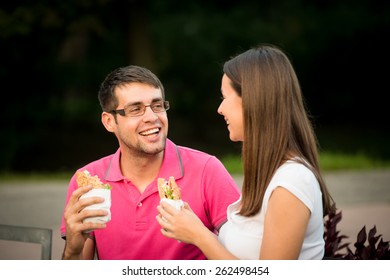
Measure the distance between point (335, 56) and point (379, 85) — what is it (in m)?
1.52

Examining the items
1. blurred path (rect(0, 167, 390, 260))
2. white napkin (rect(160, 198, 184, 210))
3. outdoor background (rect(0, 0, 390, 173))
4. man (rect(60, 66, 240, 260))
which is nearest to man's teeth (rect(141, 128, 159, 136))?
man (rect(60, 66, 240, 260))

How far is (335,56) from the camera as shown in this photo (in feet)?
61.7

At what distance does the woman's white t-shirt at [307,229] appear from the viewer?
104 inches

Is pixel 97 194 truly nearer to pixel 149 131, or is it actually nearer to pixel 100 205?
pixel 100 205

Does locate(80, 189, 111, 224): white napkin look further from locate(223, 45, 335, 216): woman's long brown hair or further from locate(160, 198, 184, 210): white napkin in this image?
locate(223, 45, 335, 216): woman's long brown hair

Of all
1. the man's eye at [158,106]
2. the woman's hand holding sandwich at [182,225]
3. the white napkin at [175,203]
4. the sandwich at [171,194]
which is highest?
the man's eye at [158,106]

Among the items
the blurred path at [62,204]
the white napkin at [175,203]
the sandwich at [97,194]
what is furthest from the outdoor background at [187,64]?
the white napkin at [175,203]

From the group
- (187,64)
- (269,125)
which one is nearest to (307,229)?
(269,125)

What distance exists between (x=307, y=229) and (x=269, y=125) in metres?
0.45

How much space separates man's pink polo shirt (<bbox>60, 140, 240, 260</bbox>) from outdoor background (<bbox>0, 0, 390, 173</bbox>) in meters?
12.3

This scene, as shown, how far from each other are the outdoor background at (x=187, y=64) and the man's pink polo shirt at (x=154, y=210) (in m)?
12.3

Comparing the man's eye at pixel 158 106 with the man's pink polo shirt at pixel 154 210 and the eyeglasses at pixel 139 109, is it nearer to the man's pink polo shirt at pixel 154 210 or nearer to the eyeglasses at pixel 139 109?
the eyeglasses at pixel 139 109

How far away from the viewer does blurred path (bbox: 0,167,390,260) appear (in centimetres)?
739
